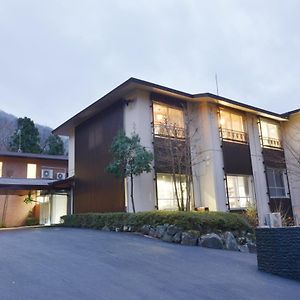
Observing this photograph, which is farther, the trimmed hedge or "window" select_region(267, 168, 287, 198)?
"window" select_region(267, 168, 287, 198)

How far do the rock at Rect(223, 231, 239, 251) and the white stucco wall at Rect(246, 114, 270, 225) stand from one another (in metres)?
6.42

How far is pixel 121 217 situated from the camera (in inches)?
456

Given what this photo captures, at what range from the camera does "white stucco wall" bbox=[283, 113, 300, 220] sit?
1769 cm

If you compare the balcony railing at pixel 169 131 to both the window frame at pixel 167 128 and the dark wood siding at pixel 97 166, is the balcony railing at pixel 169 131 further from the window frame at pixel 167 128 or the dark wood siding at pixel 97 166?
the dark wood siding at pixel 97 166

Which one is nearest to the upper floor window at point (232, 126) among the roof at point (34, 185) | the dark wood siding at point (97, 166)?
the dark wood siding at point (97, 166)

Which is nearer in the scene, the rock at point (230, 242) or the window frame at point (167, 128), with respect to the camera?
the rock at point (230, 242)

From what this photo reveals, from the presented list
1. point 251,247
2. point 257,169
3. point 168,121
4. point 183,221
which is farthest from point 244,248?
point 257,169

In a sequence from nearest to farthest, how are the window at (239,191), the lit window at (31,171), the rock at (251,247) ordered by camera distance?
1. the rock at (251,247)
2. the window at (239,191)
3. the lit window at (31,171)

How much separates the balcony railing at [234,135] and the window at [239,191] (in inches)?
77.8

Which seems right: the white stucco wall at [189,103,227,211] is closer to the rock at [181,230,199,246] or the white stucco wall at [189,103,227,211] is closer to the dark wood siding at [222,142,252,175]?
the dark wood siding at [222,142,252,175]

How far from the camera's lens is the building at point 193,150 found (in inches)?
522

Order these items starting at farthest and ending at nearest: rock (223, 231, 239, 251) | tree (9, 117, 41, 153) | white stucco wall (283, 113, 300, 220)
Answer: tree (9, 117, 41, 153), white stucco wall (283, 113, 300, 220), rock (223, 231, 239, 251)

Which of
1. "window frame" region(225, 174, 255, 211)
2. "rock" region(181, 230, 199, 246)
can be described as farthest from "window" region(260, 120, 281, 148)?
"rock" region(181, 230, 199, 246)

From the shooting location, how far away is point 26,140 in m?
32.4
